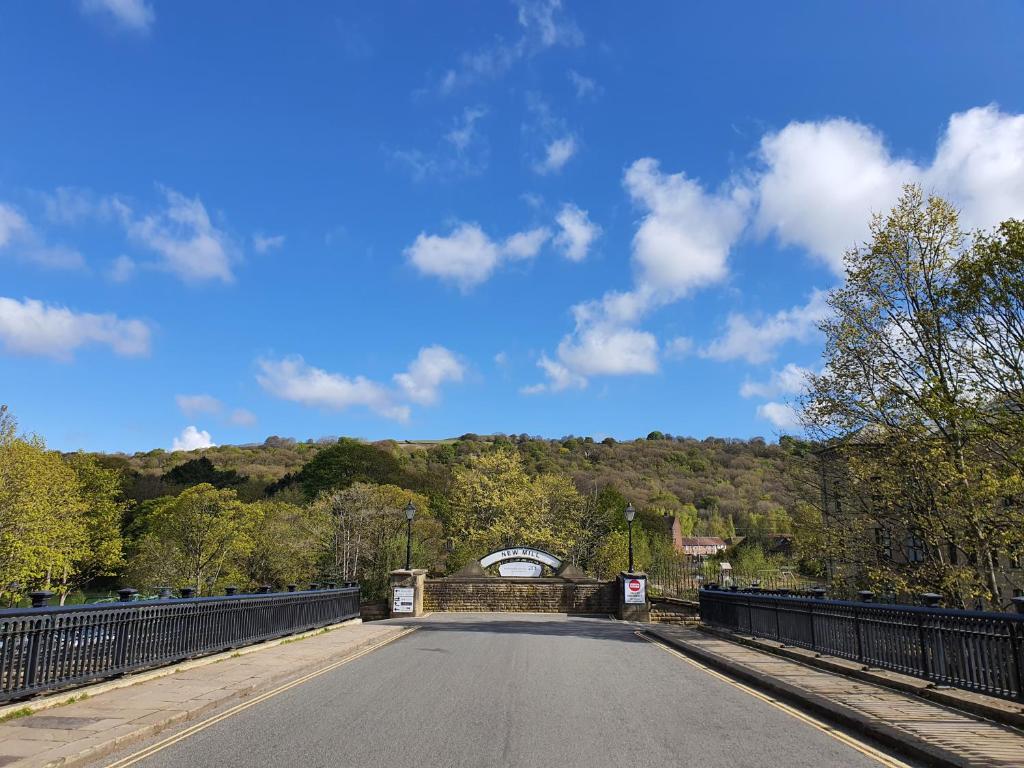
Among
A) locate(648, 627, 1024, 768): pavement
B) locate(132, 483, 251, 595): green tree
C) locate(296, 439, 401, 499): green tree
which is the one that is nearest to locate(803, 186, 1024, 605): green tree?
locate(648, 627, 1024, 768): pavement

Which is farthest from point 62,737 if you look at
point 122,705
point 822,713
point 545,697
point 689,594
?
point 689,594

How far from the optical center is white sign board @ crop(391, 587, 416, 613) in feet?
89.8

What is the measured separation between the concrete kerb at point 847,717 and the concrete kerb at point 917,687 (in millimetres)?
1213

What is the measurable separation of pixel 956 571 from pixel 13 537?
121 ft

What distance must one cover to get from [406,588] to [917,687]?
21.3 metres

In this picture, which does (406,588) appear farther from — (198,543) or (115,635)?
(198,543)

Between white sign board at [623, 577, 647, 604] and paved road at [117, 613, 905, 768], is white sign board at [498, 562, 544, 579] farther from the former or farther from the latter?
paved road at [117, 613, 905, 768]

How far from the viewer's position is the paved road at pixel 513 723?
6047mm

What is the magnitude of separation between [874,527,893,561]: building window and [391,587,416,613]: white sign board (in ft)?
53.4

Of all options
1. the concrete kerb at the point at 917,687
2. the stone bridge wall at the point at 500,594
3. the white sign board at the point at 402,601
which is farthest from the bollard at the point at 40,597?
the stone bridge wall at the point at 500,594

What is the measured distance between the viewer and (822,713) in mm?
7918

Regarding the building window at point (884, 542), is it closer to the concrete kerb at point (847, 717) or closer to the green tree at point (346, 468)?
the concrete kerb at point (847, 717)

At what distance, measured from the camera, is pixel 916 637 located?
9422 mm

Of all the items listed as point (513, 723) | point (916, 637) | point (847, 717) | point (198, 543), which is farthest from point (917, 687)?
point (198, 543)
